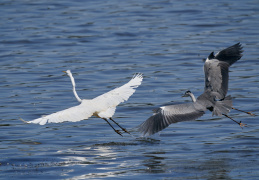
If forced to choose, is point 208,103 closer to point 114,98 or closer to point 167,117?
point 167,117

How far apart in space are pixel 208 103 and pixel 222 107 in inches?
11.1

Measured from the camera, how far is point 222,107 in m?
11.2

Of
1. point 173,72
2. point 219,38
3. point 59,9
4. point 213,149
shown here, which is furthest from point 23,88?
point 59,9

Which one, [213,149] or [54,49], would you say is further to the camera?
[54,49]

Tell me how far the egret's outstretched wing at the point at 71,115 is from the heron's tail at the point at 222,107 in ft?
8.20

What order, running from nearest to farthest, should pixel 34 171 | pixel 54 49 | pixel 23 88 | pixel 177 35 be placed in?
pixel 34 171
pixel 23 88
pixel 54 49
pixel 177 35

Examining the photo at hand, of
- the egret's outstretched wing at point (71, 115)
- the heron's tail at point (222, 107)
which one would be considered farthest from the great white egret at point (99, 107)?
the heron's tail at point (222, 107)

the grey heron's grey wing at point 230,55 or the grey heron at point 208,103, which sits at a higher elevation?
the grey heron's grey wing at point 230,55

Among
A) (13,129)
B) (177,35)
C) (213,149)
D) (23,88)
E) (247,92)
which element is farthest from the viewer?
(177,35)

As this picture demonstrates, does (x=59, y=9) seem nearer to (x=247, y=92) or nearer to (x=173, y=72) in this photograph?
(x=173, y=72)

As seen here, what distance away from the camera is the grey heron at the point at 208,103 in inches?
420

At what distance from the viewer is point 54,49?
22625 mm

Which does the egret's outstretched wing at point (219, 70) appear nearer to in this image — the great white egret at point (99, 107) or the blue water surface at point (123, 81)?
the blue water surface at point (123, 81)

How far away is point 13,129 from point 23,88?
4001mm
